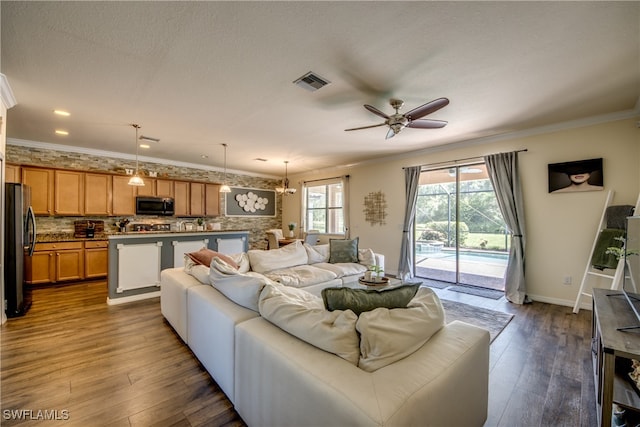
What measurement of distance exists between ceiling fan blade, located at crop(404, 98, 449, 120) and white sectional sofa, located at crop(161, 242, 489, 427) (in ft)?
6.03

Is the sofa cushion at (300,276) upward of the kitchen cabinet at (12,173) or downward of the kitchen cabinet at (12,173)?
downward

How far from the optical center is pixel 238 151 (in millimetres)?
5508

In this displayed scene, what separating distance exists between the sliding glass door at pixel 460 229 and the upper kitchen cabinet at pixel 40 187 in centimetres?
721

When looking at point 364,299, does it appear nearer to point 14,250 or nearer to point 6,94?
point 6,94

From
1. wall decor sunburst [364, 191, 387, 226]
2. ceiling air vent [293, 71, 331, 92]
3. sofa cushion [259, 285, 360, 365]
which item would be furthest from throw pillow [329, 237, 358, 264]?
sofa cushion [259, 285, 360, 365]

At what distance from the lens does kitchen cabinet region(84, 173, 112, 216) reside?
207 inches

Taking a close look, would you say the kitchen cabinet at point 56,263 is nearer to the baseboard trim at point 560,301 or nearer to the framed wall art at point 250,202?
the framed wall art at point 250,202

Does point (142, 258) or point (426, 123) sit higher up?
point (426, 123)

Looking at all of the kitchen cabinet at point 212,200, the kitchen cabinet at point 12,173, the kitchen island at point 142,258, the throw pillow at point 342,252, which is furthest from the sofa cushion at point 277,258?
the kitchen cabinet at point 12,173

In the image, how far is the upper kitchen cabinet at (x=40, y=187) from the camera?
4715 millimetres

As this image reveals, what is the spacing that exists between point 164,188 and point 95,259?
1.97m

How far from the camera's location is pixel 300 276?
141 inches

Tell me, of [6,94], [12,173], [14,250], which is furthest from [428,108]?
[12,173]

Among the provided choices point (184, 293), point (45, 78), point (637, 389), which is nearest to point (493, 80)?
point (637, 389)
